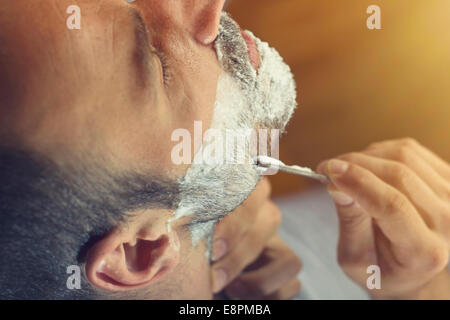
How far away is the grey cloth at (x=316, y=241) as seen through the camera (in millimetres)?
700

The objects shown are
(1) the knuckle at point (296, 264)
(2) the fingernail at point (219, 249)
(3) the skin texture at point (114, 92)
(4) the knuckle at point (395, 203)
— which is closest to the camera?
(3) the skin texture at point (114, 92)

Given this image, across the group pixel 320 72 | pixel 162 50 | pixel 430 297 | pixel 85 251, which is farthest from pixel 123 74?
pixel 430 297

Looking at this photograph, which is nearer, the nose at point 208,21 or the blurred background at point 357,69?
the nose at point 208,21

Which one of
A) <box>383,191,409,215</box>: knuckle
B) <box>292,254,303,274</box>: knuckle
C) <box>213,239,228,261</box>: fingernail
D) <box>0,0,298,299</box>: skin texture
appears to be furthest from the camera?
<box>292,254,303,274</box>: knuckle

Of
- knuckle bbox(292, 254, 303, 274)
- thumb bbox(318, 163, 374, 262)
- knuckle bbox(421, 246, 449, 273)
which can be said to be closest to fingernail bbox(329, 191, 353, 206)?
thumb bbox(318, 163, 374, 262)

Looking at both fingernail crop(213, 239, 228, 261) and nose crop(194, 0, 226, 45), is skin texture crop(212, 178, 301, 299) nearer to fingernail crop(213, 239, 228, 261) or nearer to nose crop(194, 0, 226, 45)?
fingernail crop(213, 239, 228, 261)

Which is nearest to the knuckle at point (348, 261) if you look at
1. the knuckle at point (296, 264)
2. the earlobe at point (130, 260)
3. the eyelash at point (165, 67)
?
the knuckle at point (296, 264)

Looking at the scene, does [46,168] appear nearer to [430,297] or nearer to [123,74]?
[123,74]

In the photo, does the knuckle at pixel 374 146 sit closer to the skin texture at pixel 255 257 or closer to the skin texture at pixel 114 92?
the skin texture at pixel 255 257

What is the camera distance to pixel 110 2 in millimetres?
400

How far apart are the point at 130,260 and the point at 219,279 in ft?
0.68

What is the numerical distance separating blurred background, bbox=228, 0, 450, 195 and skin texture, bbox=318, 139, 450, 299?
61 mm

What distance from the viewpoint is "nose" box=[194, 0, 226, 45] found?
16.8 inches

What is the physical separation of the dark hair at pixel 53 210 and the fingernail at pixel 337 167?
18cm
